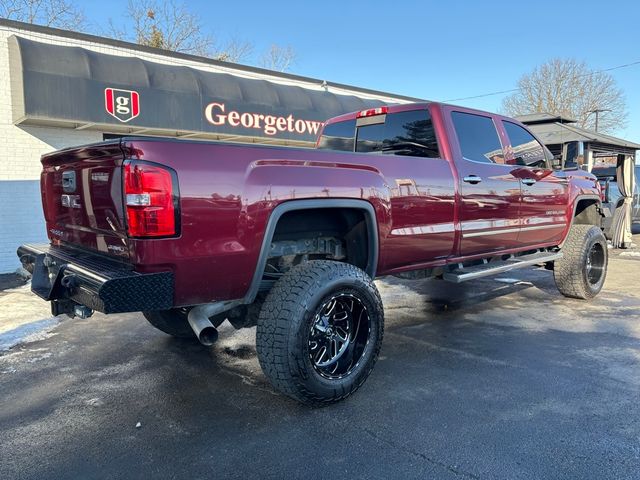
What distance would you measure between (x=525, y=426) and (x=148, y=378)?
271cm

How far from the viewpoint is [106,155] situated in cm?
270

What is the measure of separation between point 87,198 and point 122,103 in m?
6.21

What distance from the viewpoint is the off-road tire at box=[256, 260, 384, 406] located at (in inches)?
114

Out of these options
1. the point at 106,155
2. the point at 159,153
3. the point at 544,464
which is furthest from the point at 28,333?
the point at 544,464

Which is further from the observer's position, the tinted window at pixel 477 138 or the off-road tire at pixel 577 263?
the off-road tire at pixel 577 263

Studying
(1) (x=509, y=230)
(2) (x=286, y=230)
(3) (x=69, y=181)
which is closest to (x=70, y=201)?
(3) (x=69, y=181)

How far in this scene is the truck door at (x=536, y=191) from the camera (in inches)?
199

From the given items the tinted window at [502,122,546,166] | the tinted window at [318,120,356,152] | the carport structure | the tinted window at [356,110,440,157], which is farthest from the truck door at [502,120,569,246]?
the carport structure

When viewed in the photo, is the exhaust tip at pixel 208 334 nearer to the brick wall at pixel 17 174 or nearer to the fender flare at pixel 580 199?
the fender flare at pixel 580 199

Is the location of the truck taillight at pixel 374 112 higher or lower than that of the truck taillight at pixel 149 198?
higher

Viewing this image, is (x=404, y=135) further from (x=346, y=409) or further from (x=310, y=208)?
(x=346, y=409)

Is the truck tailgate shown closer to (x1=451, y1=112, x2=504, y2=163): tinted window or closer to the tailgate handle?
the tailgate handle

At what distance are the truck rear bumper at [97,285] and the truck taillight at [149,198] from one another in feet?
0.81

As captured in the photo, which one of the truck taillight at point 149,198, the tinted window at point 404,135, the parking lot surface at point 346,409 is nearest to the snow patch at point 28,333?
the parking lot surface at point 346,409
